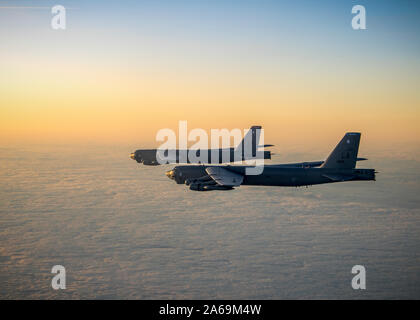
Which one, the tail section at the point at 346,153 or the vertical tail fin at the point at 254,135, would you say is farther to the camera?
the vertical tail fin at the point at 254,135

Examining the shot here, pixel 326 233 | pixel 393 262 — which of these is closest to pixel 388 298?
pixel 393 262

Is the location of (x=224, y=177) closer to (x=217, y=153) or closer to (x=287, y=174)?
(x=287, y=174)

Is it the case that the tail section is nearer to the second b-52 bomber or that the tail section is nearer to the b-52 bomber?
the second b-52 bomber

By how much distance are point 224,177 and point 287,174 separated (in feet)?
39.5

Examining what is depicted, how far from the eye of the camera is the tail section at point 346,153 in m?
57.4

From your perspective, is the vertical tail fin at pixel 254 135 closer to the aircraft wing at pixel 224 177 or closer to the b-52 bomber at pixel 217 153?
the b-52 bomber at pixel 217 153

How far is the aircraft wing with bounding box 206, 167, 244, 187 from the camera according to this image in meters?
57.8

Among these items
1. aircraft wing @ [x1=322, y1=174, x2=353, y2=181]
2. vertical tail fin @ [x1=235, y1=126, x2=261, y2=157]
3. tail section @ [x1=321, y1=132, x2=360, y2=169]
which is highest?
vertical tail fin @ [x1=235, y1=126, x2=261, y2=157]

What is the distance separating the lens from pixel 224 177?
60.5 metres

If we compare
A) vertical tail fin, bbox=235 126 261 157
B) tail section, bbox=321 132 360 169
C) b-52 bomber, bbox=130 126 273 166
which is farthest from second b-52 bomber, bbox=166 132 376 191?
b-52 bomber, bbox=130 126 273 166

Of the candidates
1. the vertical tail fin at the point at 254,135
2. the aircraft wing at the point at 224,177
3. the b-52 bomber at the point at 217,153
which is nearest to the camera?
the aircraft wing at the point at 224,177

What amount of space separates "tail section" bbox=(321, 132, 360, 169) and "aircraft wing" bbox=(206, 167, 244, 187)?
16.4m

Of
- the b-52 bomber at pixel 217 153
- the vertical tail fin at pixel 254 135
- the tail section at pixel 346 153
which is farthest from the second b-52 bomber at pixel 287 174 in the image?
the b-52 bomber at pixel 217 153
